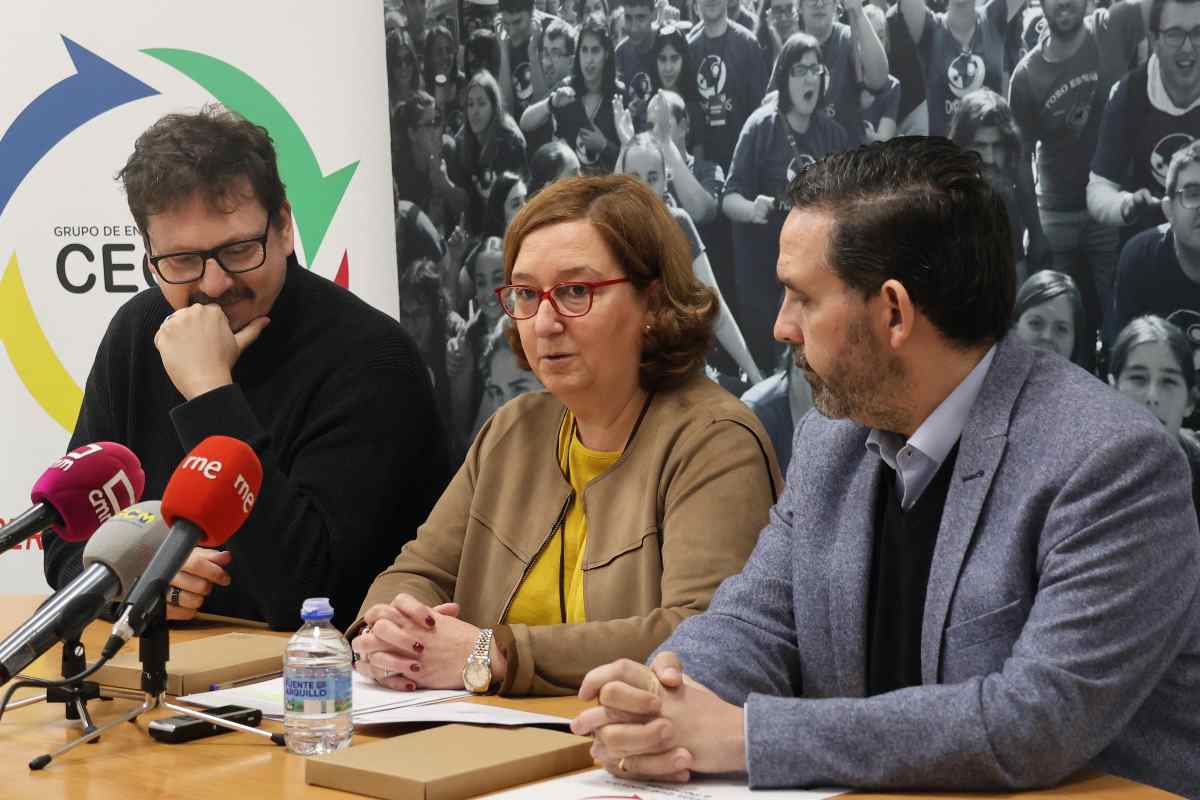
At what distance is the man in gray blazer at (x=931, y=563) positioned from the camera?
155cm

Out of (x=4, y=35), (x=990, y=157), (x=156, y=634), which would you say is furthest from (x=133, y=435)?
(x=990, y=157)

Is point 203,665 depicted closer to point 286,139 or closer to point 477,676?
point 477,676

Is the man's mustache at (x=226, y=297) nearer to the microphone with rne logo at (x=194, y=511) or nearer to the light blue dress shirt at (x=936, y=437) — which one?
the microphone with rne logo at (x=194, y=511)

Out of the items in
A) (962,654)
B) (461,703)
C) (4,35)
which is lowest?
(461,703)

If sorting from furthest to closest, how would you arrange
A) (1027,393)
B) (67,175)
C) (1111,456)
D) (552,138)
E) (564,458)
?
(67,175) < (552,138) < (564,458) < (1027,393) < (1111,456)

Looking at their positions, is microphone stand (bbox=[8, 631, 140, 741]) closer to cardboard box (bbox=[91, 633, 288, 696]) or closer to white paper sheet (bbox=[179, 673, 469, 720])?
cardboard box (bbox=[91, 633, 288, 696])

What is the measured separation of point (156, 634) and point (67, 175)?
2674 mm

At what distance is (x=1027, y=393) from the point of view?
5.83 ft

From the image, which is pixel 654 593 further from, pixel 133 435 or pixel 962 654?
pixel 133 435

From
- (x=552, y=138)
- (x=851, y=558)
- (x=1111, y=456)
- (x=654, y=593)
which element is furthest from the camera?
(x=552, y=138)

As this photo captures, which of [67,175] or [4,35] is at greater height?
[4,35]

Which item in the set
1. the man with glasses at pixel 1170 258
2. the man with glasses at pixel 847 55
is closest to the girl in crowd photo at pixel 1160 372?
the man with glasses at pixel 1170 258

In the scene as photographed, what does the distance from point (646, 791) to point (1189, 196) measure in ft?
6.58

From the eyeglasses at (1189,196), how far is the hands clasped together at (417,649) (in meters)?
1.80
